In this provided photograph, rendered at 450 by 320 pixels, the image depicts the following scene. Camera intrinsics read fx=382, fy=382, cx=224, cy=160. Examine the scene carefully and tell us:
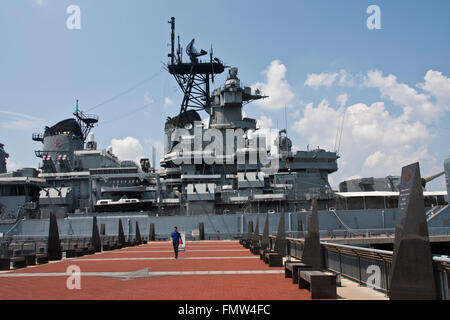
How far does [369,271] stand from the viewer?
7.66 meters

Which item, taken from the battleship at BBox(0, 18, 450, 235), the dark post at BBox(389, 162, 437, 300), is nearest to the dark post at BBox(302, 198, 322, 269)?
the dark post at BBox(389, 162, 437, 300)

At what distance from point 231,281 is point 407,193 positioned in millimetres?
4880

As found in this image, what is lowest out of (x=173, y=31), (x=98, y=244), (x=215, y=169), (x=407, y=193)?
(x=98, y=244)

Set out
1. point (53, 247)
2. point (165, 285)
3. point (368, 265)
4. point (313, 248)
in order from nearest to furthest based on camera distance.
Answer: point (368, 265)
point (165, 285)
point (313, 248)
point (53, 247)

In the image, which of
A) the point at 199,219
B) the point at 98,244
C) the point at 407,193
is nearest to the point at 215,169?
the point at 199,219

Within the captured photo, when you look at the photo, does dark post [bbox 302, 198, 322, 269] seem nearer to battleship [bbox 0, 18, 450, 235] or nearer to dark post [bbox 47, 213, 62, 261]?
dark post [bbox 47, 213, 62, 261]

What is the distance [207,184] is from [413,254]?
3137 centimetres

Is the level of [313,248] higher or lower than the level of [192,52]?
lower

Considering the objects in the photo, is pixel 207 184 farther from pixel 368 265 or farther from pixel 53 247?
pixel 368 265

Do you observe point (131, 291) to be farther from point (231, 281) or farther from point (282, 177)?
point (282, 177)

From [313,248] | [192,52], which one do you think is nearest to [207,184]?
[192,52]

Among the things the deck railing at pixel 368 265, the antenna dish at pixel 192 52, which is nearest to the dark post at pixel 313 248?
the deck railing at pixel 368 265

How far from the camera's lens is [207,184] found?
3622 cm

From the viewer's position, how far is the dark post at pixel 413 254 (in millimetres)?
5055
